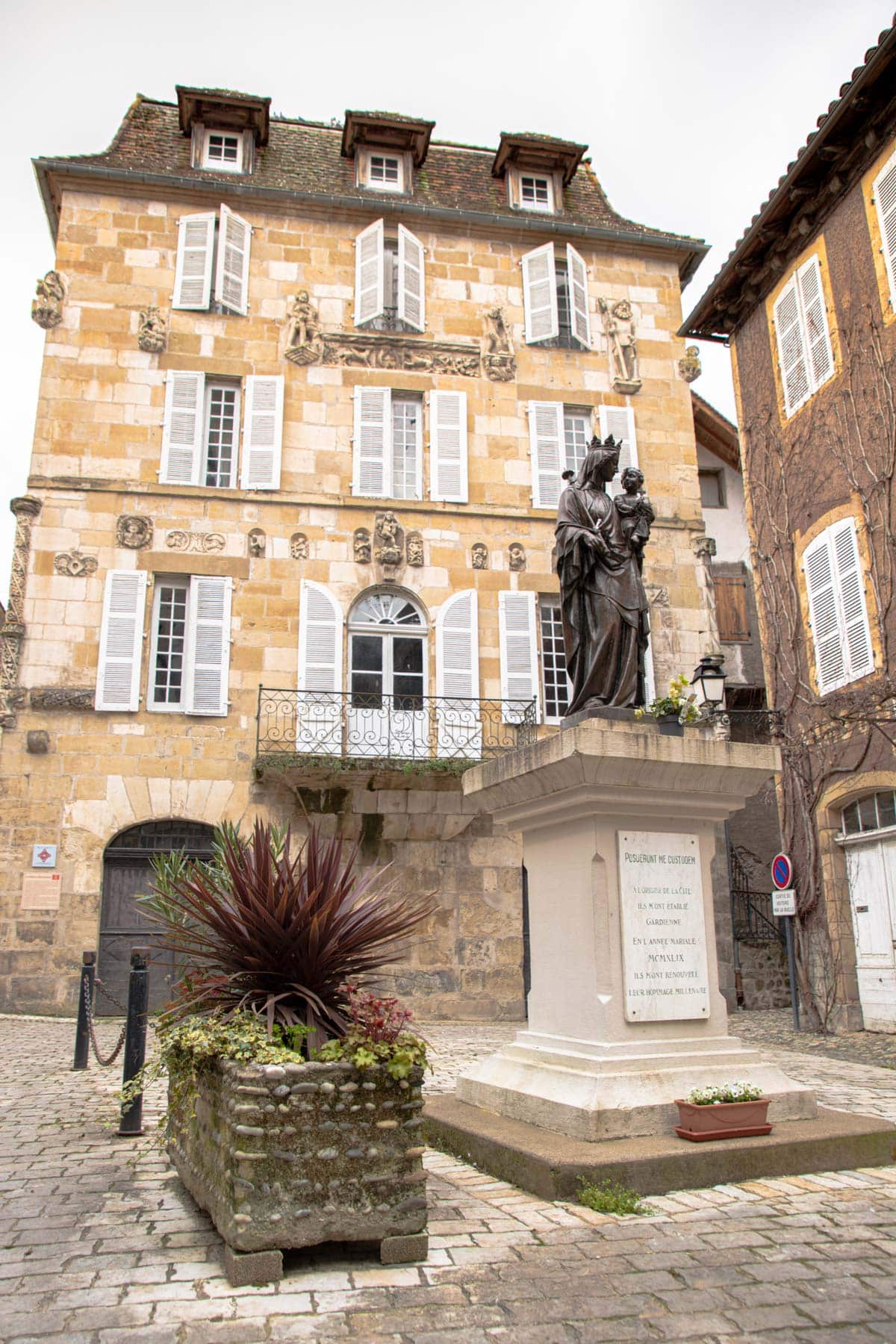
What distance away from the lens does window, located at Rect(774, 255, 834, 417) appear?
13.6 meters

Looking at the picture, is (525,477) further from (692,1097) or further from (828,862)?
(692,1097)

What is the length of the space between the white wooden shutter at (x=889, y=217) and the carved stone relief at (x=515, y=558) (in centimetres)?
625

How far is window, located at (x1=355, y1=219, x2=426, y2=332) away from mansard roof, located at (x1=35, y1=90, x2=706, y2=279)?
630 millimetres

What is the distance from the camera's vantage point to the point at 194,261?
54.6ft

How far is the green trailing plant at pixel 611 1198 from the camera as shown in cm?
445

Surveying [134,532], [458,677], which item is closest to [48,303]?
[134,532]

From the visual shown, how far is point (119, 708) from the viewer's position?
14.6 m

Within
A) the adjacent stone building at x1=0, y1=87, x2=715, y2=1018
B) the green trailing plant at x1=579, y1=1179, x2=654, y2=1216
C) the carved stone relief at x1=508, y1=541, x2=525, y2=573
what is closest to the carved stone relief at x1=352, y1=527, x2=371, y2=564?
the adjacent stone building at x1=0, y1=87, x2=715, y2=1018

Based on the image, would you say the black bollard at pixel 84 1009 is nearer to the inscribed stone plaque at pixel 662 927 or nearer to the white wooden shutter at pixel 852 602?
the inscribed stone plaque at pixel 662 927

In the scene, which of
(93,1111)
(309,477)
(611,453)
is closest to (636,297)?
(309,477)

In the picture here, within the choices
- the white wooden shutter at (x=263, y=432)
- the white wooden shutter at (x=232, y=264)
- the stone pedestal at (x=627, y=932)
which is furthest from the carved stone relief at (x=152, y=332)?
the stone pedestal at (x=627, y=932)

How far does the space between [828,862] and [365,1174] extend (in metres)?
10.2

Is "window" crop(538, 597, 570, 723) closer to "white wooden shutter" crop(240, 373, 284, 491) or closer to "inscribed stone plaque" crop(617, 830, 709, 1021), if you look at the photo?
"white wooden shutter" crop(240, 373, 284, 491)

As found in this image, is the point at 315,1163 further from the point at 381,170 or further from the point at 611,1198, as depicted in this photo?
the point at 381,170
